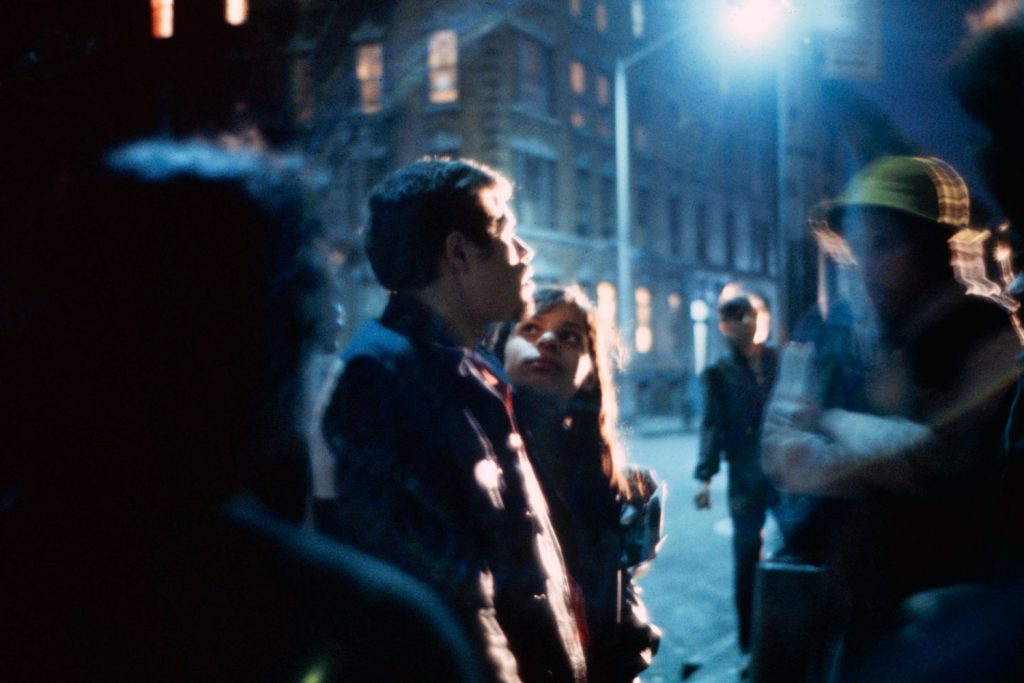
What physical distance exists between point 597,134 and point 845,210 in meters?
26.7

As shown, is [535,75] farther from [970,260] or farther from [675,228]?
[970,260]

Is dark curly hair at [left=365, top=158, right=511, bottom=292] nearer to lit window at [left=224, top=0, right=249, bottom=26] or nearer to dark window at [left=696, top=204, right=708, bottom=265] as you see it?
lit window at [left=224, top=0, right=249, bottom=26]

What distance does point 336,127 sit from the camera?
17391 millimetres

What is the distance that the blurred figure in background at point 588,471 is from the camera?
2473mm

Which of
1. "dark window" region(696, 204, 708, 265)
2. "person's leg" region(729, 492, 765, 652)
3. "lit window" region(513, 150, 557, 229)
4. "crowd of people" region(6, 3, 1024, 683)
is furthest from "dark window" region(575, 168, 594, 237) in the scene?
"crowd of people" region(6, 3, 1024, 683)

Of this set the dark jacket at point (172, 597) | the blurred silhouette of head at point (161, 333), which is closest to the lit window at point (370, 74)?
the blurred silhouette of head at point (161, 333)

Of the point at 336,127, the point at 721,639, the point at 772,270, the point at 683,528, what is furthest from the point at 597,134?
the point at 721,639

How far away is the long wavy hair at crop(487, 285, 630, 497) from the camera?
264 cm

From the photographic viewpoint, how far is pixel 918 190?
7.24 feet

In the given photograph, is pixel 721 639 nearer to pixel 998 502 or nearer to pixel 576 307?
pixel 576 307

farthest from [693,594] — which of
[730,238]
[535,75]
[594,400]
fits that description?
[730,238]

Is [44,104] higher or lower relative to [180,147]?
higher

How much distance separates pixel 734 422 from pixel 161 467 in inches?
177

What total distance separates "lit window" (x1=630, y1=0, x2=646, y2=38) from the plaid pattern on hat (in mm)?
29396
